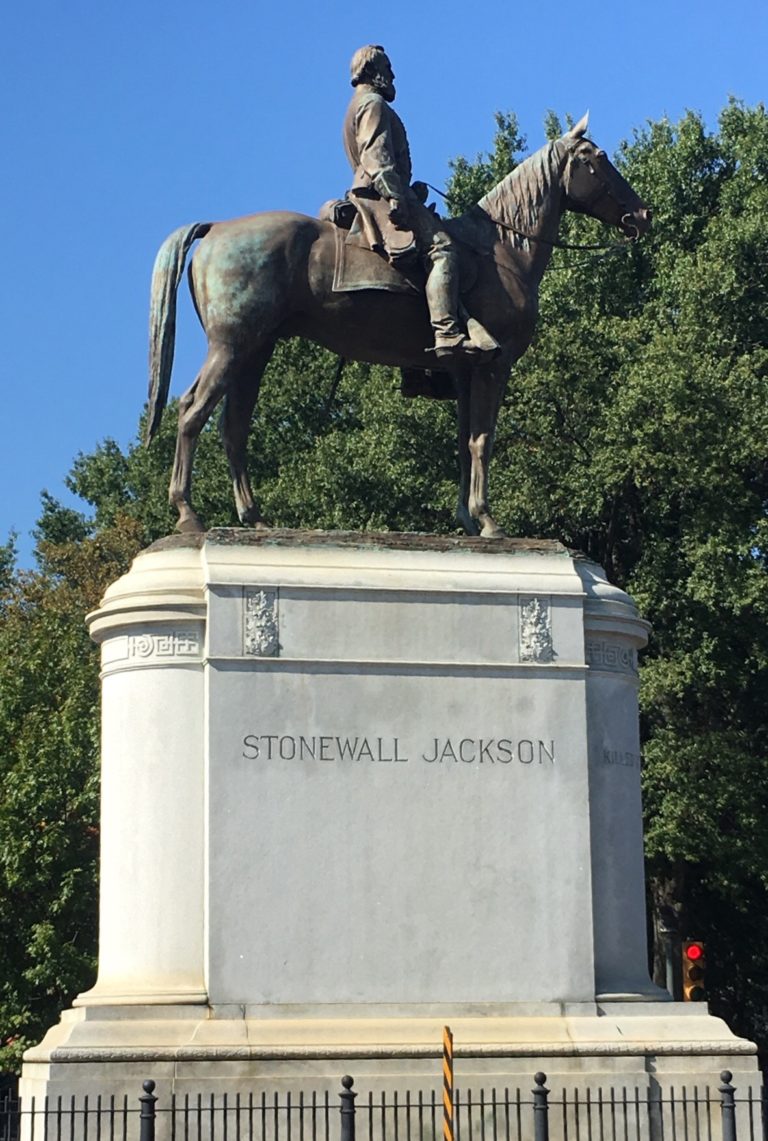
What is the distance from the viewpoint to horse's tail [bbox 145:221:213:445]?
18609 mm

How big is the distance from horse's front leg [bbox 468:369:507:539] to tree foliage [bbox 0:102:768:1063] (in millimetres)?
10861

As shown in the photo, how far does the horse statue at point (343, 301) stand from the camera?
18344 millimetres

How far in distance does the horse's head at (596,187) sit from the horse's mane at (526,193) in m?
0.16

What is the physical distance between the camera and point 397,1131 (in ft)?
51.1

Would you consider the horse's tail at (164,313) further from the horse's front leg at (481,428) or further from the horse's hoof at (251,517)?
the horse's front leg at (481,428)

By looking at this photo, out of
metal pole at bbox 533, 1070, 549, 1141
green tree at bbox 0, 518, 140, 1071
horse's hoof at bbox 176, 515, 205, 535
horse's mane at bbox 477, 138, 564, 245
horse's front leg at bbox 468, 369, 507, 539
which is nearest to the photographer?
metal pole at bbox 533, 1070, 549, 1141

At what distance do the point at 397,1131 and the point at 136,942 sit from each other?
113 inches

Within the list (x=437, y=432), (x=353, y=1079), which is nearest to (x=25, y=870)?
(x=437, y=432)

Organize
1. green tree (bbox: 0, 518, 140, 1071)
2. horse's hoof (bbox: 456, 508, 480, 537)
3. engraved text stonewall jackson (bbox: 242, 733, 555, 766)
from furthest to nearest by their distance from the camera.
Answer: green tree (bbox: 0, 518, 140, 1071), horse's hoof (bbox: 456, 508, 480, 537), engraved text stonewall jackson (bbox: 242, 733, 555, 766)

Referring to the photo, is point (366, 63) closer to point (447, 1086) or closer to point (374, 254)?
point (374, 254)

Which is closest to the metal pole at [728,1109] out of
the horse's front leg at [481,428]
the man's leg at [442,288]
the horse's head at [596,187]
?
the horse's front leg at [481,428]

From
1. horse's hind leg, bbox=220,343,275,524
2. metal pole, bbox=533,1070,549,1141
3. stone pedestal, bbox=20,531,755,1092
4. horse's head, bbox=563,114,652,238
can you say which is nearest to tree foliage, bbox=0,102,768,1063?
horse's head, bbox=563,114,652,238

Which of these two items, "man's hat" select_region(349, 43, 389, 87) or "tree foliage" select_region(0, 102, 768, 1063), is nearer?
"man's hat" select_region(349, 43, 389, 87)

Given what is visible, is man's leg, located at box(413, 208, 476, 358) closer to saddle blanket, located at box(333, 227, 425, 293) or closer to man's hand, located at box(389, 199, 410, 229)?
man's hand, located at box(389, 199, 410, 229)
